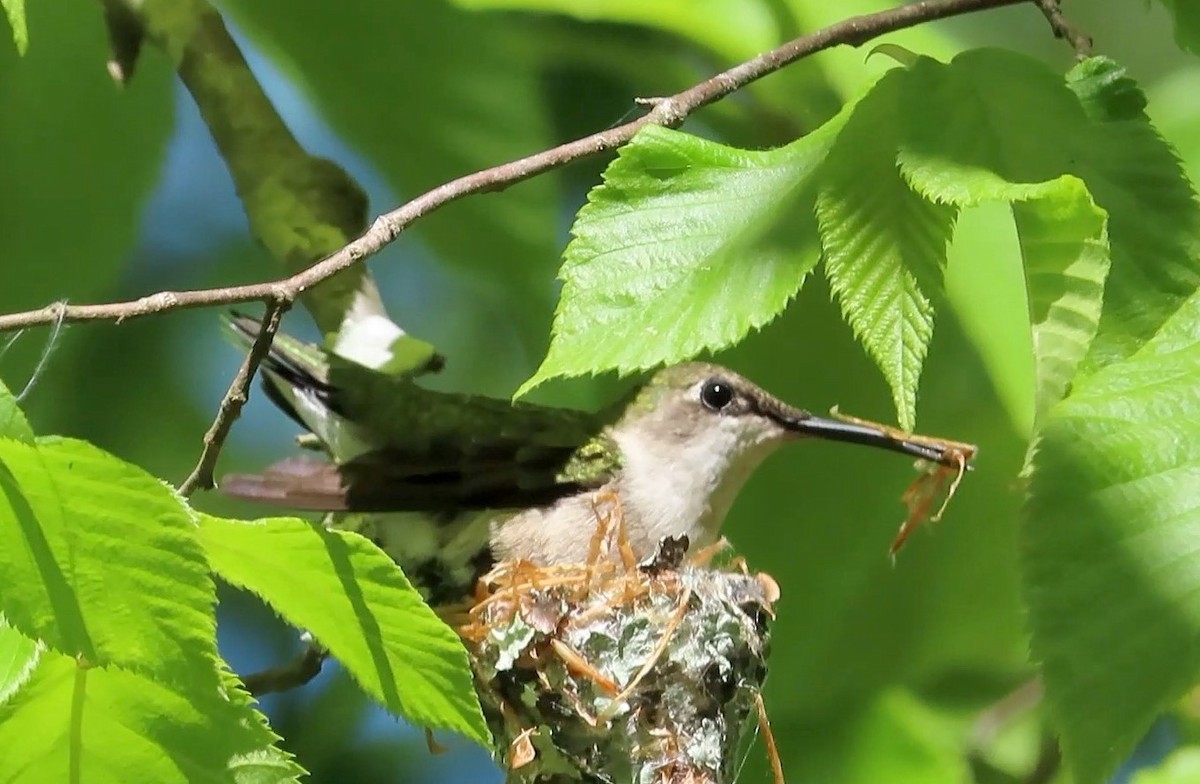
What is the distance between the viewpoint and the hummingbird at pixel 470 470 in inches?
43.4

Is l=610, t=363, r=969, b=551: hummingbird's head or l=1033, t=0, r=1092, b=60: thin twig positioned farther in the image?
l=610, t=363, r=969, b=551: hummingbird's head

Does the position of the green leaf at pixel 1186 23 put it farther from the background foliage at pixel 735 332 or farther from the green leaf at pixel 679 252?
the green leaf at pixel 679 252

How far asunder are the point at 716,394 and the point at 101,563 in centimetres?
81

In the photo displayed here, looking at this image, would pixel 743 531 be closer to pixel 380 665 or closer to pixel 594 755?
pixel 594 755

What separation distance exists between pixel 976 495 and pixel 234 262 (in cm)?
111

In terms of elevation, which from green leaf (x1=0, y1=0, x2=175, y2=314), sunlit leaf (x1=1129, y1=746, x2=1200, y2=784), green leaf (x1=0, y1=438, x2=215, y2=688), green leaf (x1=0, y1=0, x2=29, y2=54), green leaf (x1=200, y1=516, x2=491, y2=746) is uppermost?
green leaf (x1=0, y1=0, x2=175, y2=314)

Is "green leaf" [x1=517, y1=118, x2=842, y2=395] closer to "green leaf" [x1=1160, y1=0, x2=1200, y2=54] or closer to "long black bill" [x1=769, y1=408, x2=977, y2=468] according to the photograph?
"green leaf" [x1=1160, y1=0, x2=1200, y2=54]

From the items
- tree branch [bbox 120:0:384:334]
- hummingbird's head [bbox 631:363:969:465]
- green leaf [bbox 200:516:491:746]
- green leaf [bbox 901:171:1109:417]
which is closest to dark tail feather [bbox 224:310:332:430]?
tree branch [bbox 120:0:384:334]

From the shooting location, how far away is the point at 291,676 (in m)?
1.17

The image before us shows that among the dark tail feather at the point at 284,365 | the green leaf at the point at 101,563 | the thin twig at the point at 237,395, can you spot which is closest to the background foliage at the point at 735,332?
the green leaf at the point at 101,563

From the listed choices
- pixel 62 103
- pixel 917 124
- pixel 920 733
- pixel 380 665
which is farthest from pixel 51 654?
pixel 920 733

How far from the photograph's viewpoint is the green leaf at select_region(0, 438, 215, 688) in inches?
19.5

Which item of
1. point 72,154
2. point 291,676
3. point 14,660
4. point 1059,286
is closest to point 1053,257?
point 1059,286

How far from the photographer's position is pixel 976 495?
4.60 feet
